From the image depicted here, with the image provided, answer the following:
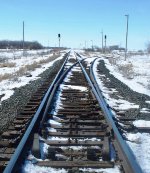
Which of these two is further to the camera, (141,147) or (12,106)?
(12,106)

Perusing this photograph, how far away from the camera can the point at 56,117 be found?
7656mm

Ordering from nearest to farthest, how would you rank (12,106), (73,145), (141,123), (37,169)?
(37,169)
(73,145)
(141,123)
(12,106)

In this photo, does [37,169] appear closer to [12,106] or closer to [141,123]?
[141,123]

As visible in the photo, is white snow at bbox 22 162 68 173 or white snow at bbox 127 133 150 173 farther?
white snow at bbox 127 133 150 173

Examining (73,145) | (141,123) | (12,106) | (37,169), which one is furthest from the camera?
(12,106)

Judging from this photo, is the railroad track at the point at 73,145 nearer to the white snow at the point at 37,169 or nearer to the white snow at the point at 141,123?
the white snow at the point at 37,169

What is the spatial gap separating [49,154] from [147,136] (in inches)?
78.7

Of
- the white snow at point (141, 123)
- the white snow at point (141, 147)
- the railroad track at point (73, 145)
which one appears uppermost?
the railroad track at point (73, 145)

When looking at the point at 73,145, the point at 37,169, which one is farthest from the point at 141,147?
the point at 37,169

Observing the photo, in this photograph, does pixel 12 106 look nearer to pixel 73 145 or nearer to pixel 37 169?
pixel 73 145

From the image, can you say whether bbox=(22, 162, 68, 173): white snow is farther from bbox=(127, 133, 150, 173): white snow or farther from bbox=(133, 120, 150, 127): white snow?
bbox=(133, 120, 150, 127): white snow

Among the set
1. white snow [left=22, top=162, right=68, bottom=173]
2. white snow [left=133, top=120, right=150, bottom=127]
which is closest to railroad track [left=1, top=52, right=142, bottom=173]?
white snow [left=22, top=162, right=68, bottom=173]

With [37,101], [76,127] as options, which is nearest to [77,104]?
[37,101]

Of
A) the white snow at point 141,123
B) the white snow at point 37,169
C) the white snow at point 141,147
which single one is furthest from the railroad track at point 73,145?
the white snow at point 141,123
